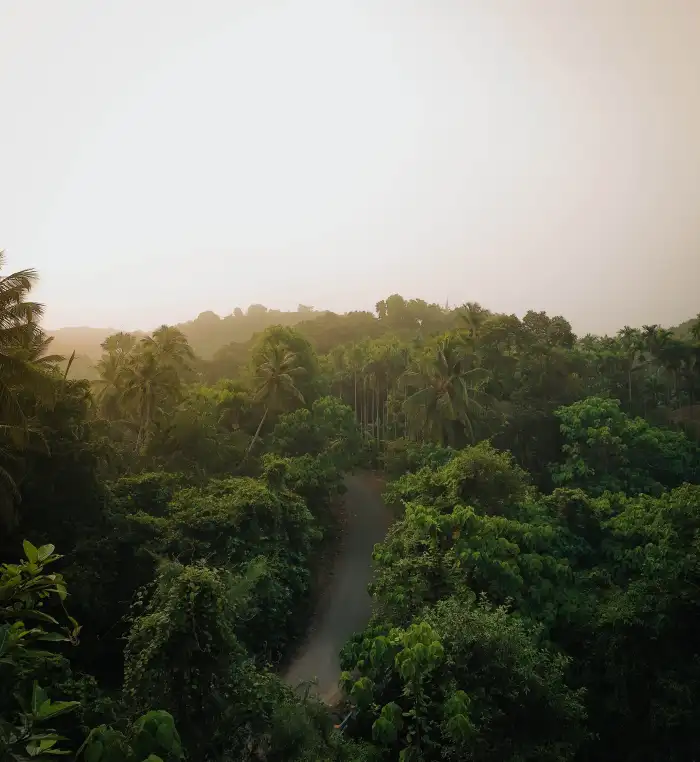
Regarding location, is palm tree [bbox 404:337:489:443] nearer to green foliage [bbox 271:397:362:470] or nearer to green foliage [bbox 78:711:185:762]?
green foliage [bbox 271:397:362:470]

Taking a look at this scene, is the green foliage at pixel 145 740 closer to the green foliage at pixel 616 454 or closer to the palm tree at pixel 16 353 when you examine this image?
the palm tree at pixel 16 353

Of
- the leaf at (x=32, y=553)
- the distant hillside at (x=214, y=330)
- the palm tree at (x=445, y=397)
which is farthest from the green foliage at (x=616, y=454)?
the distant hillside at (x=214, y=330)

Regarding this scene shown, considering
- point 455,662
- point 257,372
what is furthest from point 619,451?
point 257,372

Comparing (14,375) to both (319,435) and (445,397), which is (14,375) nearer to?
(319,435)

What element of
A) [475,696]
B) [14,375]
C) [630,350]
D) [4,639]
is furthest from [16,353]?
[630,350]

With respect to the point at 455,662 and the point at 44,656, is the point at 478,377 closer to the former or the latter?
the point at 455,662
